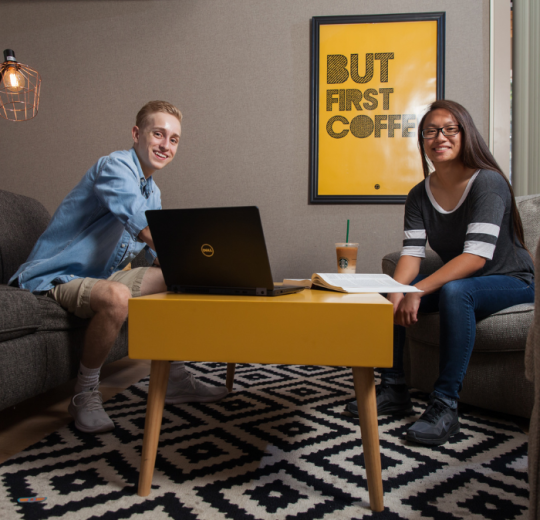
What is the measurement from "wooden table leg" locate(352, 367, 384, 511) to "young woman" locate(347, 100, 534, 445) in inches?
14.7

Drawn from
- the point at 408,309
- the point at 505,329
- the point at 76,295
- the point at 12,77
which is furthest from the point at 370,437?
the point at 12,77

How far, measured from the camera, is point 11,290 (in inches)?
52.3

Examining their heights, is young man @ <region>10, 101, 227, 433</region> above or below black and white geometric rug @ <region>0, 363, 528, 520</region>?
above

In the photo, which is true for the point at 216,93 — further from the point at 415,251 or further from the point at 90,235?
the point at 415,251

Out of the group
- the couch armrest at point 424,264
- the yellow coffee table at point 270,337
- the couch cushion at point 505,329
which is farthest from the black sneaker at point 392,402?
the yellow coffee table at point 270,337

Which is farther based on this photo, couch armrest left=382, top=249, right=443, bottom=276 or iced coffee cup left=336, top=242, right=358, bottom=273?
iced coffee cup left=336, top=242, right=358, bottom=273

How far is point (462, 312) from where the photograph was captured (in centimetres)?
131

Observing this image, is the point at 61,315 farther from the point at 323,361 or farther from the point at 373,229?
the point at 373,229

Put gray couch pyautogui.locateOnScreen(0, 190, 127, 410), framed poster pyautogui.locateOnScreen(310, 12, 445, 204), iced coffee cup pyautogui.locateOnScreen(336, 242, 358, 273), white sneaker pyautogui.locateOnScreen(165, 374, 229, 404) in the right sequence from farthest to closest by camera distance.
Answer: framed poster pyautogui.locateOnScreen(310, 12, 445, 204)
iced coffee cup pyautogui.locateOnScreen(336, 242, 358, 273)
white sneaker pyautogui.locateOnScreen(165, 374, 229, 404)
gray couch pyautogui.locateOnScreen(0, 190, 127, 410)

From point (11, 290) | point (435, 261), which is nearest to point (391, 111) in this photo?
point (435, 261)

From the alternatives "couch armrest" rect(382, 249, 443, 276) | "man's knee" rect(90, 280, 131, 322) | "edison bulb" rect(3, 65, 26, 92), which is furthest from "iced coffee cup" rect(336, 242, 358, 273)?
"edison bulb" rect(3, 65, 26, 92)

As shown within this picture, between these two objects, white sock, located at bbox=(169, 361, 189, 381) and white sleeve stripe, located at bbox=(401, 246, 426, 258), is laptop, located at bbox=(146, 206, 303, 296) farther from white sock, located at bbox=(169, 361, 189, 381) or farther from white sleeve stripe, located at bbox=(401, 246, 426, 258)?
white sleeve stripe, located at bbox=(401, 246, 426, 258)

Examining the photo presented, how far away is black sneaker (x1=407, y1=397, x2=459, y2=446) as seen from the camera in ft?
4.04

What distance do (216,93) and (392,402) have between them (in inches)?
77.9
